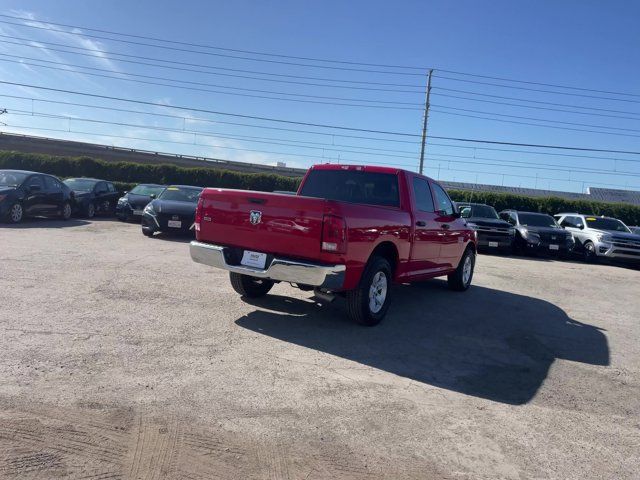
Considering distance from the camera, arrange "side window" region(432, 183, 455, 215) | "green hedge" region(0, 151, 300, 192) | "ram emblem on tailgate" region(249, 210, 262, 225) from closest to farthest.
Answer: "ram emblem on tailgate" region(249, 210, 262, 225)
"side window" region(432, 183, 455, 215)
"green hedge" region(0, 151, 300, 192)

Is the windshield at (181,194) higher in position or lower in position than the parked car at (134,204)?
higher

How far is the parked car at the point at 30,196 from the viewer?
13961 millimetres

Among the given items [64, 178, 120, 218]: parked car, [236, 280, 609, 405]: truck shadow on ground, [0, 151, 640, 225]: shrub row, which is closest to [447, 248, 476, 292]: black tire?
[236, 280, 609, 405]: truck shadow on ground

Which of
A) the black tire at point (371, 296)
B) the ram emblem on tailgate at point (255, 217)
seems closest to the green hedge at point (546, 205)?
the black tire at point (371, 296)

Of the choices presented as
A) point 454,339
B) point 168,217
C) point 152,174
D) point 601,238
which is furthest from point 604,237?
point 152,174

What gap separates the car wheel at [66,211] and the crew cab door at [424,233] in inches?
504

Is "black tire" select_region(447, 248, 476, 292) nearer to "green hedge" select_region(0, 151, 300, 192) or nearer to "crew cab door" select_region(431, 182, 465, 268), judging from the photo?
"crew cab door" select_region(431, 182, 465, 268)

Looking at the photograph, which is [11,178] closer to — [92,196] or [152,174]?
[92,196]

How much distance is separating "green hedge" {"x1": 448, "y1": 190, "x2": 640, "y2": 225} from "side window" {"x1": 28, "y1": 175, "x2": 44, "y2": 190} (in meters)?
23.2

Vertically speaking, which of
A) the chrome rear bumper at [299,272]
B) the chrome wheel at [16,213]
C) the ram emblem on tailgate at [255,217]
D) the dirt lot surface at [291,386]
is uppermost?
the ram emblem on tailgate at [255,217]

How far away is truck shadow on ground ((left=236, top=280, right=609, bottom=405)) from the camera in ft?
15.8

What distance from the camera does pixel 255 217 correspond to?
5738mm

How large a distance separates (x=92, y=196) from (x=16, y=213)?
13.4 ft

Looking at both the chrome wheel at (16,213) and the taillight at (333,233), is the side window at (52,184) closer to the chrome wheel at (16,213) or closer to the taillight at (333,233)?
the chrome wheel at (16,213)
